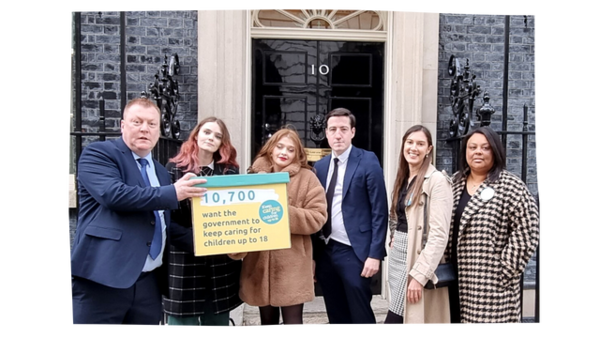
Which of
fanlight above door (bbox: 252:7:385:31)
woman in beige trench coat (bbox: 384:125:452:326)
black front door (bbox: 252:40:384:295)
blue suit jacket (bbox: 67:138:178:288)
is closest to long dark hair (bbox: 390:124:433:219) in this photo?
woman in beige trench coat (bbox: 384:125:452:326)

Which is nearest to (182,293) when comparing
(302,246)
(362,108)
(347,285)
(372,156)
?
(302,246)

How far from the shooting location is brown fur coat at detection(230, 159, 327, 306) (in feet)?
10.1

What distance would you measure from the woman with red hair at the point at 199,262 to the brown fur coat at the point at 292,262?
0.62 feet

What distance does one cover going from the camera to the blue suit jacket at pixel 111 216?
8.11 feet

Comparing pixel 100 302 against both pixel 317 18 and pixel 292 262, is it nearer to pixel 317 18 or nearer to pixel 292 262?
pixel 292 262

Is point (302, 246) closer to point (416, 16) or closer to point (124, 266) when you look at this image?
point (124, 266)

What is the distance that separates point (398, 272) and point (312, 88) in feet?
8.95

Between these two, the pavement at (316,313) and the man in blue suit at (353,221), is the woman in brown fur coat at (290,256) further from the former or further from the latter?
the pavement at (316,313)

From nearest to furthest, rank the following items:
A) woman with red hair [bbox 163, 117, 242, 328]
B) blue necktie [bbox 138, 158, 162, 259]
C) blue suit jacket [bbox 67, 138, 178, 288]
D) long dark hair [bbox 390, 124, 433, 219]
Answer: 1. blue suit jacket [bbox 67, 138, 178, 288]
2. blue necktie [bbox 138, 158, 162, 259]
3. long dark hair [bbox 390, 124, 433, 219]
4. woman with red hair [bbox 163, 117, 242, 328]

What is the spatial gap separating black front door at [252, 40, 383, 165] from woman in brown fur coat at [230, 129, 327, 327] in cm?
205

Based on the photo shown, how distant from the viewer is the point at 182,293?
10.3 feet

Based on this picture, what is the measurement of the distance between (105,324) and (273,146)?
4.90ft

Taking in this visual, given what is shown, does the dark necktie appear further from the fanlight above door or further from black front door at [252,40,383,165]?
the fanlight above door
